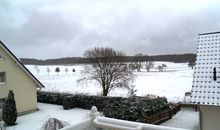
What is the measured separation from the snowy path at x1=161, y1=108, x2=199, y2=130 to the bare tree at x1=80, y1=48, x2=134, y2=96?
820 cm

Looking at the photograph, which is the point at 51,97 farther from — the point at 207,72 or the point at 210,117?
the point at 210,117

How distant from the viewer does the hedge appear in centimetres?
1557

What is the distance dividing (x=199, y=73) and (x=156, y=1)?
37.1ft

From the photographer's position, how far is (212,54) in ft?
35.9

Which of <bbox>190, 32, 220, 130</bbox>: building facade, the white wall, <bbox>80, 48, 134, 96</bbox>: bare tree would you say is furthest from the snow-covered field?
the white wall

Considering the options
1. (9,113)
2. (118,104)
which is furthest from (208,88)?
(9,113)

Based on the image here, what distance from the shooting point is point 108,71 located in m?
27.5

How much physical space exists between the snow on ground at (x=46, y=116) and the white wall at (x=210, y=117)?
29.4 ft

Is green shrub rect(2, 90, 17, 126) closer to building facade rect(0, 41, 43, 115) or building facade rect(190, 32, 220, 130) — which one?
building facade rect(0, 41, 43, 115)

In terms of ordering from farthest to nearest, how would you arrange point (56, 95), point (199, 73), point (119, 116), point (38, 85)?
point (56, 95), point (38, 85), point (119, 116), point (199, 73)

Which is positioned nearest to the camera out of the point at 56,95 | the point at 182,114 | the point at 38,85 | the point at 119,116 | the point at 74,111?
the point at 119,116

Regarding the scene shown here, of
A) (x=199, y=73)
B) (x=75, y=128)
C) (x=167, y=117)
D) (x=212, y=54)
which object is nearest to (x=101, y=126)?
(x=75, y=128)

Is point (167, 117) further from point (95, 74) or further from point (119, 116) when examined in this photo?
point (95, 74)

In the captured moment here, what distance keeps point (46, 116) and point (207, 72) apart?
1368cm
